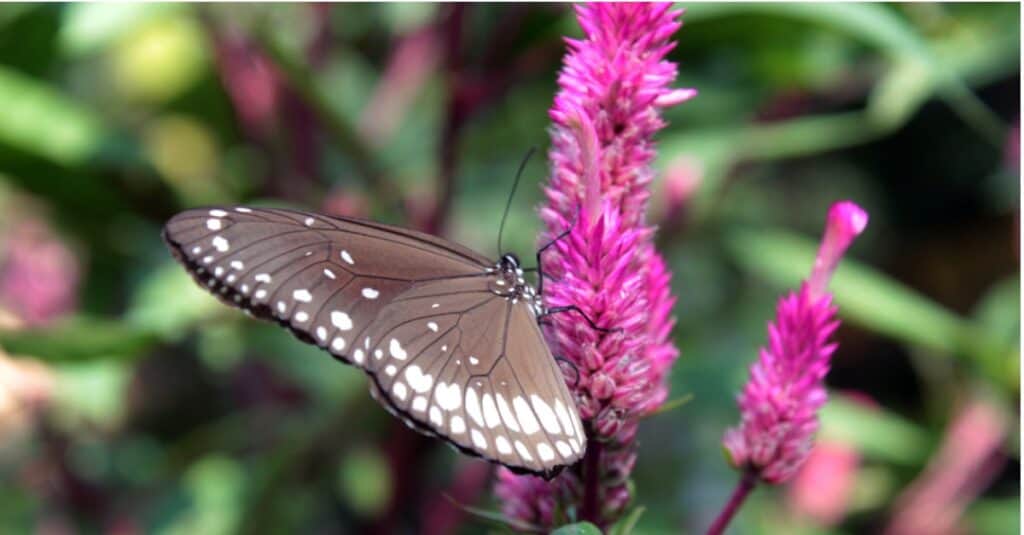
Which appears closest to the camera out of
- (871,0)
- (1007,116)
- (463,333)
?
(463,333)

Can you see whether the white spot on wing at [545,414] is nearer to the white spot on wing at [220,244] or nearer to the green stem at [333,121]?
the white spot on wing at [220,244]

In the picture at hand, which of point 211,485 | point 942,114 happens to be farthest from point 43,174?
point 942,114

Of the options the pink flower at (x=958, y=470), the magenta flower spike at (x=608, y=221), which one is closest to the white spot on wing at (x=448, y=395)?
the magenta flower spike at (x=608, y=221)

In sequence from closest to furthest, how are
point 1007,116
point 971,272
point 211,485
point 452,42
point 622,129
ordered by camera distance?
1. point 622,129
2. point 452,42
3. point 211,485
4. point 1007,116
5. point 971,272

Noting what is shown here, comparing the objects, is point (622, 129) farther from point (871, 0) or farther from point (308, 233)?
point (871, 0)

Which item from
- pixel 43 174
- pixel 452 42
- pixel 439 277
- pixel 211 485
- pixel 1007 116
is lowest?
pixel 211 485

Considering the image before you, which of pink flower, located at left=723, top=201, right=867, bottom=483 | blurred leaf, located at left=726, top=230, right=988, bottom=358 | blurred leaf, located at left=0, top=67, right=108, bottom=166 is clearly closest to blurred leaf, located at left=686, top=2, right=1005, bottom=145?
blurred leaf, located at left=726, top=230, right=988, bottom=358
